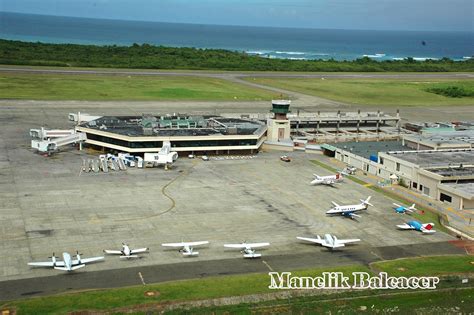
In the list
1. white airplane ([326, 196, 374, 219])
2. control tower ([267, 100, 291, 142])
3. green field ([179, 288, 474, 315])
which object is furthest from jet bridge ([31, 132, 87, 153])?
green field ([179, 288, 474, 315])

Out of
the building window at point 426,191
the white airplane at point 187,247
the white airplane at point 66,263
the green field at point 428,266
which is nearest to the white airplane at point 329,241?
the green field at point 428,266

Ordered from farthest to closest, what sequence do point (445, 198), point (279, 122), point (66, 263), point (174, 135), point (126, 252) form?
point (279, 122) → point (174, 135) → point (445, 198) → point (126, 252) → point (66, 263)

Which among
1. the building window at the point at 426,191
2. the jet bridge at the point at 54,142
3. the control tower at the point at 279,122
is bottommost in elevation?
the building window at the point at 426,191

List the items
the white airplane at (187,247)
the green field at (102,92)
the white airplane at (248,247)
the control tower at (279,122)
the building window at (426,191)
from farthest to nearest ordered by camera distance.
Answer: the green field at (102,92), the control tower at (279,122), the building window at (426,191), the white airplane at (248,247), the white airplane at (187,247)

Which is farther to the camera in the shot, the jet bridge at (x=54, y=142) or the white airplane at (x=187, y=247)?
the jet bridge at (x=54, y=142)

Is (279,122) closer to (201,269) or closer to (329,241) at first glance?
(329,241)

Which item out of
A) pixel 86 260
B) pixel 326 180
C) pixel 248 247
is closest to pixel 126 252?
pixel 86 260

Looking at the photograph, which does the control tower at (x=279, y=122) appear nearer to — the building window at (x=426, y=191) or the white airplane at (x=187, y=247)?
the building window at (x=426, y=191)
